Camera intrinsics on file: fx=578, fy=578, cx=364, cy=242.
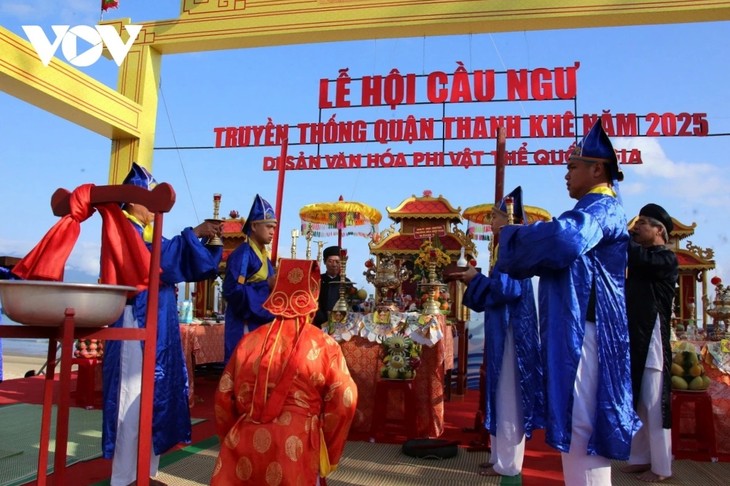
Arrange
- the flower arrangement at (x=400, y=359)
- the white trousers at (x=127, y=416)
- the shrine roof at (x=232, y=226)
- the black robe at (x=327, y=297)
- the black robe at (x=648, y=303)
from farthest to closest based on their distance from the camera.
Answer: the shrine roof at (x=232, y=226) < the black robe at (x=327, y=297) < the flower arrangement at (x=400, y=359) < the black robe at (x=648, y=303) < the white trousers at (x=127, y=416)

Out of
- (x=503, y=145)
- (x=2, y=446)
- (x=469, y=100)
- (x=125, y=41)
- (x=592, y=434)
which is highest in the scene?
(x=125, y=41)

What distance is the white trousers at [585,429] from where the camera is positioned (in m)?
2.05

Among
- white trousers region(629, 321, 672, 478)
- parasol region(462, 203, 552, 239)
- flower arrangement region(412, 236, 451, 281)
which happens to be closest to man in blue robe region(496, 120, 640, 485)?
white trousers region(629, 321, 672, 478)

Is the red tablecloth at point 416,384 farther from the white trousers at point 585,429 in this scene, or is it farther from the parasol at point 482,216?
the parasol at point 482,216

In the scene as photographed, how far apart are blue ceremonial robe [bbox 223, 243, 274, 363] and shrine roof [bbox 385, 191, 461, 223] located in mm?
5411

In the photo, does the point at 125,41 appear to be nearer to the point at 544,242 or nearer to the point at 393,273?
the point at 393,273

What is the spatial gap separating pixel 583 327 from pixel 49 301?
1.76 metres

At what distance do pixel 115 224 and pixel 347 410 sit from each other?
3.51 feet

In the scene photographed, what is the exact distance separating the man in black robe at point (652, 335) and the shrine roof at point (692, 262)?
539 centimetres

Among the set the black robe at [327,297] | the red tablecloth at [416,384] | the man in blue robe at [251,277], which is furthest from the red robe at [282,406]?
the black robe at [327,297]

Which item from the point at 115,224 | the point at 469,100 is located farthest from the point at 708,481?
the point at 469,100

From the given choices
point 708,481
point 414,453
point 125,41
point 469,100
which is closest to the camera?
point 708,481

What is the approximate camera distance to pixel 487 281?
341 cm

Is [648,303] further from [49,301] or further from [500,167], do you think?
[49,301]
